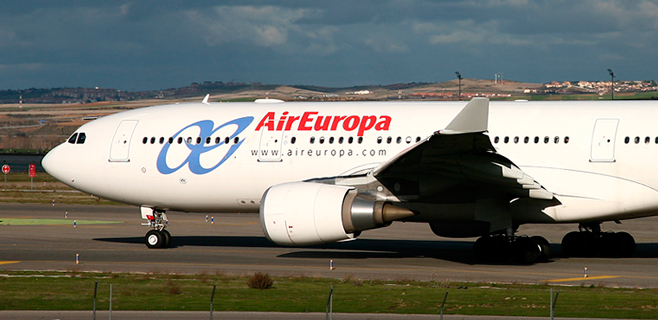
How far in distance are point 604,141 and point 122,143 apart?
13473mm

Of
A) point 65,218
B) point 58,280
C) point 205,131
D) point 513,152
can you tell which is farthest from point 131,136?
point 65,218

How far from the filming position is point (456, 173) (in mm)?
20266

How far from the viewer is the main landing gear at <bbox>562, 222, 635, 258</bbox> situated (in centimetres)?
2292

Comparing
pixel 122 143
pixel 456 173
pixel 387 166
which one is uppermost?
pixel 122 143

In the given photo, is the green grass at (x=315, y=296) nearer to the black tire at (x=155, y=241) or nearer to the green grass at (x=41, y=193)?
the black tire at (x=155, y=241)

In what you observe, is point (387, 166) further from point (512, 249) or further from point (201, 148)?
point (201, 148)

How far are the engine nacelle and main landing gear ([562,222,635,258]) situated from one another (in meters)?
6.16

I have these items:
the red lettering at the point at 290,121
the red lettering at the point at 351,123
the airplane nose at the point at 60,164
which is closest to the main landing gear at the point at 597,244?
the red lettering at the point at 351,123

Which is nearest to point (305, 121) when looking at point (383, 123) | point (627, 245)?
point (383, 123)

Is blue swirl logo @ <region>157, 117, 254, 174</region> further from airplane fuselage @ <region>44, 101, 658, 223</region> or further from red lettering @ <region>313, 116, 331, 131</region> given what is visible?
red lettering @ <region>313, 116, 331, 131</region>

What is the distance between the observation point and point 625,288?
17.2 meters

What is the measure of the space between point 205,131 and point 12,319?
34.9 feet

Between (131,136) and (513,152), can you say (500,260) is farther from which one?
(131,136)

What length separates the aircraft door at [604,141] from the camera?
20.6 m
